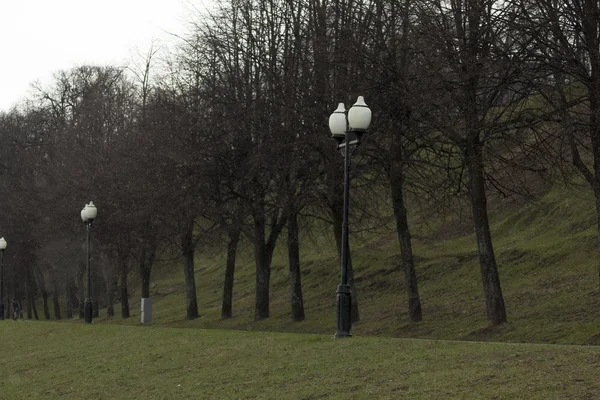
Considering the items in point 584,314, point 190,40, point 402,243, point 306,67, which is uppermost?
point 190,40

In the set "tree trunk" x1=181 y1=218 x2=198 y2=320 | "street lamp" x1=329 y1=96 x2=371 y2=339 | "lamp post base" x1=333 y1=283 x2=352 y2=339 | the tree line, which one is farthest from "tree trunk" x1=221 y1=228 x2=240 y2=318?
"lamp post base" x1=333 y1=283 x2=352 y2=339

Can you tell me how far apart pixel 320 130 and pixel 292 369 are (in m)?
12.7

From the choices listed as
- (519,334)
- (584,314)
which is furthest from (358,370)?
(584,314)

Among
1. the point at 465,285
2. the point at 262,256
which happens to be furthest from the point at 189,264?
the point at 465,285

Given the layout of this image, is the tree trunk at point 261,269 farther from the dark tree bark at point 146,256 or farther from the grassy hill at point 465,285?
the dark tree bark at point 146,256

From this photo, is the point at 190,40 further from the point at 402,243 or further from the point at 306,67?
the point at 402,243

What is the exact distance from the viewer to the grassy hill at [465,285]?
24609mm

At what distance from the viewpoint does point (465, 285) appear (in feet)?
113

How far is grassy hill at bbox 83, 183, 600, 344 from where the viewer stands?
969 inches

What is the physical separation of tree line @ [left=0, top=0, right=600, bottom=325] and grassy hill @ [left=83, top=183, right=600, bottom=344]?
126cm

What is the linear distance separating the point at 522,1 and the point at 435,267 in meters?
20.5

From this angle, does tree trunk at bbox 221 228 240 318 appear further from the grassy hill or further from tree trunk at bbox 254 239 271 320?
tree trunk at bbox 254 239 271 320

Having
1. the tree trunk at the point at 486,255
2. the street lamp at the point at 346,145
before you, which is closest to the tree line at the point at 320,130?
the tree trunk at the point at 486,255

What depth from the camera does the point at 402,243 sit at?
88.1ft
